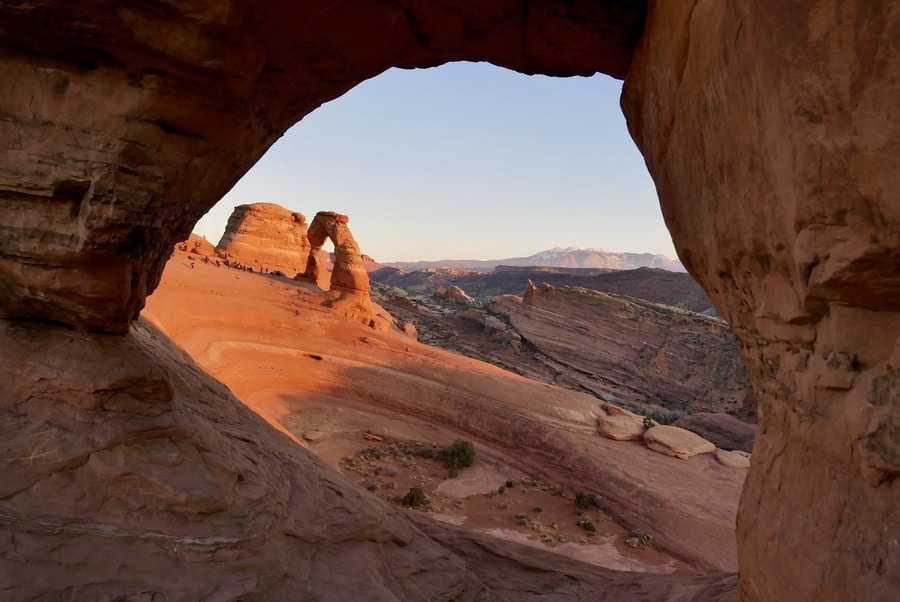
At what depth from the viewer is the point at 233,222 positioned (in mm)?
28391

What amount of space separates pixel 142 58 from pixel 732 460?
15682mm

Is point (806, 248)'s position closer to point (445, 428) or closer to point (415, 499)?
point (415, 499)

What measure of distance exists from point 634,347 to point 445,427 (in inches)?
704

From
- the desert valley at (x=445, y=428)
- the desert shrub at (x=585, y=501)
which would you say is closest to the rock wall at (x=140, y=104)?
the desert valley at (x=445, y=428)

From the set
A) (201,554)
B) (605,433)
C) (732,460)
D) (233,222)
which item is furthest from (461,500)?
(233,222)

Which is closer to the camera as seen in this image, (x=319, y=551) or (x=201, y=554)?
(x=201, y=554)

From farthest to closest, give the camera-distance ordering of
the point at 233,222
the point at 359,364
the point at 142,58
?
the point at 233,222
the point at 359,364
the point at 142,58

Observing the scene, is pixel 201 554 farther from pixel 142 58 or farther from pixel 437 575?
pixel 142 58

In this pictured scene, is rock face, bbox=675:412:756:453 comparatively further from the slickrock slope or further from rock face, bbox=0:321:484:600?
the slickrock slope

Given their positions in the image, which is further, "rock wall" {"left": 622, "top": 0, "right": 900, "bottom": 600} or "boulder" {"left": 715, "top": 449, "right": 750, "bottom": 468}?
"boulder" {"left": 715, "top": 449, "right": 750, "bottom": 468}

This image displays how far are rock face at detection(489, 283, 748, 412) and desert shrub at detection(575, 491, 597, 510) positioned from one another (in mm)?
13880

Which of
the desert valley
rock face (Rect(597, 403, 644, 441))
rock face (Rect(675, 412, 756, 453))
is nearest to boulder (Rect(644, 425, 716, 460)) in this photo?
the desert valley

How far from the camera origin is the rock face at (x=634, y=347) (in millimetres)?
27000

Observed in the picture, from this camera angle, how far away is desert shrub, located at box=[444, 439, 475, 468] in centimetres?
1352
